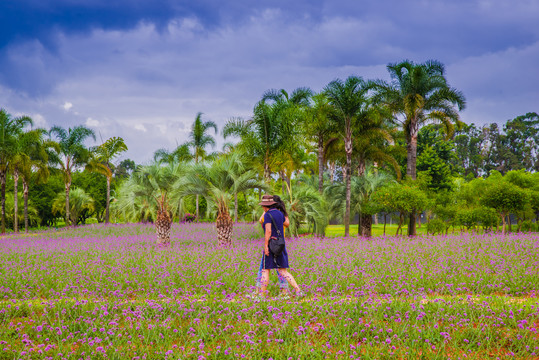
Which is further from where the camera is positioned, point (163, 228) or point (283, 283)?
point (163, 228)

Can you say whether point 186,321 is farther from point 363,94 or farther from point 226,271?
point 363,94

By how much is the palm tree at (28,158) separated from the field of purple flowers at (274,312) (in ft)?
69.8

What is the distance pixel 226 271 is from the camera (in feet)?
30.0

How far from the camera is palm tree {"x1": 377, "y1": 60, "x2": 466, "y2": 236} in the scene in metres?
22.0

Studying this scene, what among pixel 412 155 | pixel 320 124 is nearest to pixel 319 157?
pixel 320 124

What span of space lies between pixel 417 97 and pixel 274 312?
19.4m

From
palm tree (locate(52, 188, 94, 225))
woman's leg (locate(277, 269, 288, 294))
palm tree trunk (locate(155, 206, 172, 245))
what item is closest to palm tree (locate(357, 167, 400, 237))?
palm tree trunk (locate(155, 206, 172, 245))

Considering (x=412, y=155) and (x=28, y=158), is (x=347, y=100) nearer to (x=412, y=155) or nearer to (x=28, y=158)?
(x=412, y=155)

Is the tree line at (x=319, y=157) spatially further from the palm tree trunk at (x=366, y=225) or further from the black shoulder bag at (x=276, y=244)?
the black shoulder bag at (x=276, y=244)

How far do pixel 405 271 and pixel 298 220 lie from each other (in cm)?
1089

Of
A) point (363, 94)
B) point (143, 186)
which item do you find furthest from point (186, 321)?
point (363, 94)

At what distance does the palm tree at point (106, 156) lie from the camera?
35281 mm

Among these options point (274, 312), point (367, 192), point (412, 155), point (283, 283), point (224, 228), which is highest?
point (412, 155)

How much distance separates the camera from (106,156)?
37594 mm
